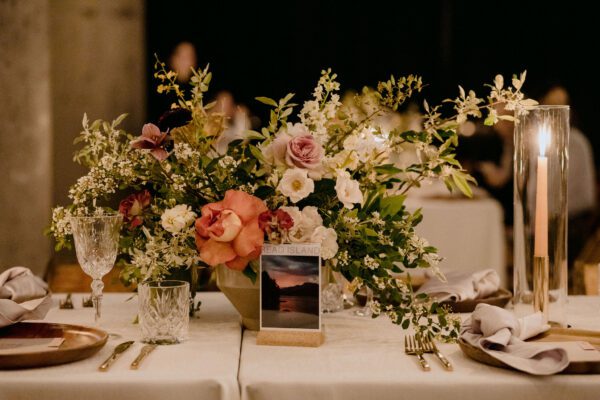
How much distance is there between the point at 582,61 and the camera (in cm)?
854

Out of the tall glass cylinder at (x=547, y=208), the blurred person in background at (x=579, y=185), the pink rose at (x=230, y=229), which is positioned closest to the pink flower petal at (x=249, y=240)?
the pink rose at (x=230, y=229)

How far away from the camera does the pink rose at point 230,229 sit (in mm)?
1759

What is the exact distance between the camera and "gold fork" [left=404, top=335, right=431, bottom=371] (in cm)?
162

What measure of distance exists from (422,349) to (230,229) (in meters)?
0.45

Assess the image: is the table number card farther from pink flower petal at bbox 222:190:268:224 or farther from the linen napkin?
the linen napkin

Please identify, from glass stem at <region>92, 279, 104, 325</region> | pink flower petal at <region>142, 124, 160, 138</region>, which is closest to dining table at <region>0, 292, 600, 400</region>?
glass stem at <region>92, 279, 104, 325</region>

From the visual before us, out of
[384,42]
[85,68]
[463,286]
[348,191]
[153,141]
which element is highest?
[384,42]

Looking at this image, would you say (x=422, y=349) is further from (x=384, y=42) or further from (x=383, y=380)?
(x=384, y=42)

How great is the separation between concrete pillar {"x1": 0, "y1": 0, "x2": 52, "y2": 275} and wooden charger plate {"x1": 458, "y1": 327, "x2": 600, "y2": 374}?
3845mm

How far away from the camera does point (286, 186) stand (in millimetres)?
1785

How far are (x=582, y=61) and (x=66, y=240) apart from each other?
7.44 meters

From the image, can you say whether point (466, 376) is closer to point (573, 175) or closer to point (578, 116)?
point (573, 175)

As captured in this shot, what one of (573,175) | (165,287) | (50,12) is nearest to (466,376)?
A: (165,287)

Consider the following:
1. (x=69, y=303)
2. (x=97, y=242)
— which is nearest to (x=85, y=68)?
(x=69, y=303)
